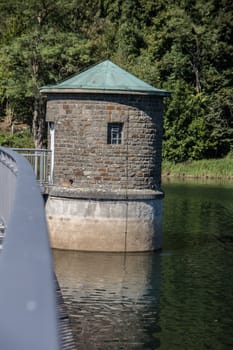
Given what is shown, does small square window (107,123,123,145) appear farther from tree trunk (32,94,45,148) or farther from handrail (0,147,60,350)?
tree trunk (32,94,45,148)

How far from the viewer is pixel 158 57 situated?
204 feet

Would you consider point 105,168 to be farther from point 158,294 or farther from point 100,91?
point 158,294

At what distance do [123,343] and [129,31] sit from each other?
167 ft

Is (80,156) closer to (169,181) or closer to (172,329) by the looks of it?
(172,329)

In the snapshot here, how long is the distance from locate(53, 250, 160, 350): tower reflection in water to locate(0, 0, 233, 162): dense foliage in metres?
32.1

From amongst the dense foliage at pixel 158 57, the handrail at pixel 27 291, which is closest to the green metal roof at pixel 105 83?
the handrail at pixel 27 291

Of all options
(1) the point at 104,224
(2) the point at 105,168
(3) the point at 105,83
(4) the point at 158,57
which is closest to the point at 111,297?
(1) the point at 104,224

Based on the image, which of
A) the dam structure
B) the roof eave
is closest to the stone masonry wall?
the dam structure

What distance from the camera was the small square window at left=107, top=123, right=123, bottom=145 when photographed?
74.4 feet

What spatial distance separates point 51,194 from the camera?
23.2m

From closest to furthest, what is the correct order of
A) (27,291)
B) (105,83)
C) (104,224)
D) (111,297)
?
(27,291) < (111,297) < (104,224) < (105,83)

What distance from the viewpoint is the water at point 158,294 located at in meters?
14.2

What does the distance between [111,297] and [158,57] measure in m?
46.4

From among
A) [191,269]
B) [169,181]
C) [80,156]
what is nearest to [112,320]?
[191,269]
